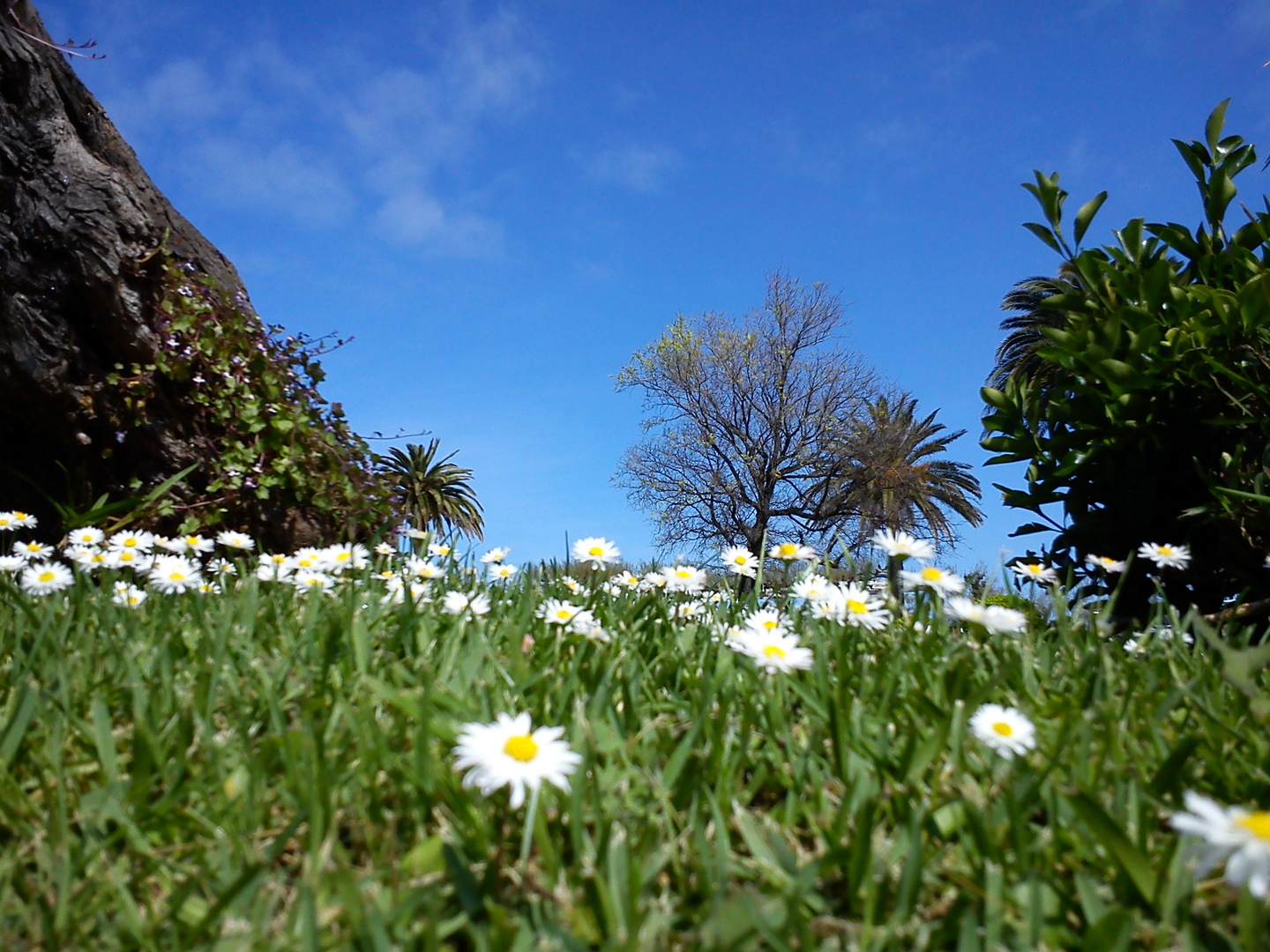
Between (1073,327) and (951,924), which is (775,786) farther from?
(1073,327)

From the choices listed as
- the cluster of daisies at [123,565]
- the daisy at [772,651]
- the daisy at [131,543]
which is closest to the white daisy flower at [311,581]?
the cluster of daisies at [123,565]

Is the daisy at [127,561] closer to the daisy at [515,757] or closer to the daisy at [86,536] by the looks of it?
the daisy at [86,536]

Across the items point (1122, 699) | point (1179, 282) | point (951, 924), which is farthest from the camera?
point (1179, 282)

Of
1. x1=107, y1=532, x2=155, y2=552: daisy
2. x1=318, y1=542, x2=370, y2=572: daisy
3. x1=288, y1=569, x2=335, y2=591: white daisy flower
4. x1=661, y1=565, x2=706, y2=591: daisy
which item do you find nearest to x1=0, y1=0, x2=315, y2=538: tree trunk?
x1=107, y1=532, x2=155, y2=552: daisy

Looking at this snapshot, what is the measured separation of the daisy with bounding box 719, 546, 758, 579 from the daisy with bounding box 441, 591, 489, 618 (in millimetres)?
780

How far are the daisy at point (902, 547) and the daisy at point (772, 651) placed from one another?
0.59m

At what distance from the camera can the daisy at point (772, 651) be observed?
5.37 ft

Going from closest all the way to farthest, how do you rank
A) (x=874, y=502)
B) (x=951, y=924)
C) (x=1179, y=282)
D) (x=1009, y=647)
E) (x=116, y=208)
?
(x=951, y=924), (x=1009, y=647), (x=1179, y=282), (x=116, y=208), (x=874, y=502)

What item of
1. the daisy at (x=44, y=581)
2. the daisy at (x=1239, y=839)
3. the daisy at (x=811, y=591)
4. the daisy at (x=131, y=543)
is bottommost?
the daisy at (x=1239, y=839)

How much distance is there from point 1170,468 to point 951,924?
2975mm

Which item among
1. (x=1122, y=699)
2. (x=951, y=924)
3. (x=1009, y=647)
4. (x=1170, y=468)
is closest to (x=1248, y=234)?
(x=1170, y=468)

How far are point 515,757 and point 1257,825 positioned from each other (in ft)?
2.97

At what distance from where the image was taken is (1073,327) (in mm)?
3486

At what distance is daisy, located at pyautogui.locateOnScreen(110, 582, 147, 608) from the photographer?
2.53 metres
